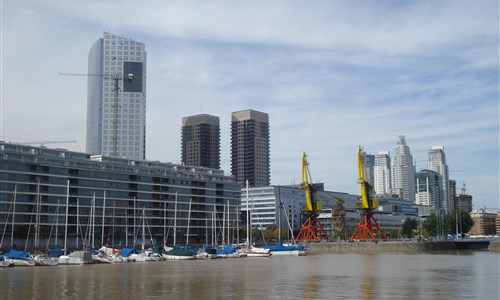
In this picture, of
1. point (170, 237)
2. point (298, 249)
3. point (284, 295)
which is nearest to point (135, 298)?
point (284, 295)

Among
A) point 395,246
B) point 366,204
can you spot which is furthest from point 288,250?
point 366,204

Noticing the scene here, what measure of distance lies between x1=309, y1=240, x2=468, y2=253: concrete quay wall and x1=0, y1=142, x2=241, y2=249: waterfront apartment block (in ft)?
97.8

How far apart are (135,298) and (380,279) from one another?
2715cm

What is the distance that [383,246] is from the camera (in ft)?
510

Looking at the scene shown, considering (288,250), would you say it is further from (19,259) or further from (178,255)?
(19,259)

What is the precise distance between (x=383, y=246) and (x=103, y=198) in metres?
74.0

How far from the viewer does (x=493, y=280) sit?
58.9m

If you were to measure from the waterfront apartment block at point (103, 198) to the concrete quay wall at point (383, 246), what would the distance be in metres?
29.8

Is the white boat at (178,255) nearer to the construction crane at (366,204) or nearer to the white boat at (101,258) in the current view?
the white boat at (101,258)

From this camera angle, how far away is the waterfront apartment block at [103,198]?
135 m

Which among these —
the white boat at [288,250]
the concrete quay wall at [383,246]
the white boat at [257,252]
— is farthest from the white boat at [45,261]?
the concrete quay wall at [383,246]

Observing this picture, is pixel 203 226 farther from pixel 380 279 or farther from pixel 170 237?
pixel 380 279

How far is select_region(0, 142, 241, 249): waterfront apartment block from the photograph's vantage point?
135 meters

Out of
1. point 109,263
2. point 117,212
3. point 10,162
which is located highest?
point 10,162
